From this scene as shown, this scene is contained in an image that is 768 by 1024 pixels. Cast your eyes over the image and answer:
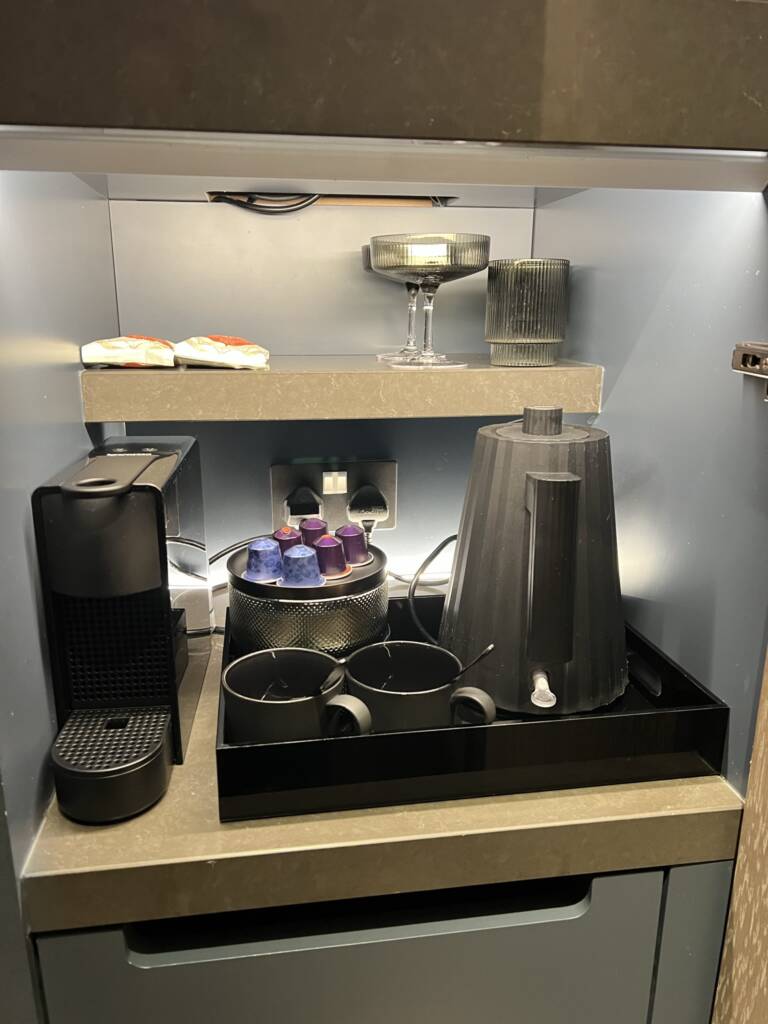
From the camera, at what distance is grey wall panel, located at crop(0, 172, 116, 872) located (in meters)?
0.62

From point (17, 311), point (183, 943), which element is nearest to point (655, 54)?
point (17, 311)

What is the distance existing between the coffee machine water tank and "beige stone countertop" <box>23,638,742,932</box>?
10cm

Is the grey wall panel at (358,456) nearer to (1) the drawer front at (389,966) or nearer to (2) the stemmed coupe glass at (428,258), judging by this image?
(2) the stemmed coupe glass at (428,258)

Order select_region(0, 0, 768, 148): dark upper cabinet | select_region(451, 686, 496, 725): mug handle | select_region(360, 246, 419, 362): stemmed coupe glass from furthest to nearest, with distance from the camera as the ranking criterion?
select_region(360, 246, 419, 362): stemmed coupe glass
select_region(451, 686, 496, 725): mug handle
select_region(0, 0, 768, 148): dark upper cabinet

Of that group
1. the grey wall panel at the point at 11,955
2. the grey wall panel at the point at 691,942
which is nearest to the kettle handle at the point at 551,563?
the grey wall panel at the point at 691,942

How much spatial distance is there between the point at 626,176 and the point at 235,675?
22.7 inches

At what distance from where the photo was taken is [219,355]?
869 mm

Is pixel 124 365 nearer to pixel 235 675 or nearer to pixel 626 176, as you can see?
pixel 235 675

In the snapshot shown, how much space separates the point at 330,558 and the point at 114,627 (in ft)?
0.84

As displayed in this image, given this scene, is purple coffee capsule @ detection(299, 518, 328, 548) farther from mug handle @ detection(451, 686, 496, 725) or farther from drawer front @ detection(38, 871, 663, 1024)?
drawer front @ detection(38, 871, 663, 1024)

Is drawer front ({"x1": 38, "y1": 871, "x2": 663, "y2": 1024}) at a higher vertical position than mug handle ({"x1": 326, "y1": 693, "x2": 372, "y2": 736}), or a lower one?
lower

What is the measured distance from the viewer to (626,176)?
64cm

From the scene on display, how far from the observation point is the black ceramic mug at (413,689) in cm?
72

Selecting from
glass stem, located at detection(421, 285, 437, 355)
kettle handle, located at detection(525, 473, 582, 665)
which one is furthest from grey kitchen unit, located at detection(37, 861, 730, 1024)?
glass stem, located at detection(421, 285, 437, 355)
